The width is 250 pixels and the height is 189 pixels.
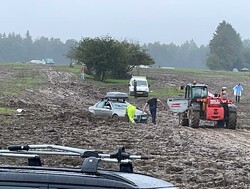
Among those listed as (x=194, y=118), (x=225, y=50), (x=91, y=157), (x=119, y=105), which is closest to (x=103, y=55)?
(x=119, y=105)

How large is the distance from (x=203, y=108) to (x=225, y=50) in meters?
127

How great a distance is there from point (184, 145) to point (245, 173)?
626cm

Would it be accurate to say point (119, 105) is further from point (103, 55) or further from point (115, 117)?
point (103, 55)

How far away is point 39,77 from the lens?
243 ft

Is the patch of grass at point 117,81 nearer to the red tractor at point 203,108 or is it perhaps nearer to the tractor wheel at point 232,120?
the red tractor at point 203,108

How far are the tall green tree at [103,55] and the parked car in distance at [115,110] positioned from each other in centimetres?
3461

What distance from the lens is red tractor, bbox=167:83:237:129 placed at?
101 ft

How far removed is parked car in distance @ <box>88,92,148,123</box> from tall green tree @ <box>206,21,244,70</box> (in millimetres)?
116939

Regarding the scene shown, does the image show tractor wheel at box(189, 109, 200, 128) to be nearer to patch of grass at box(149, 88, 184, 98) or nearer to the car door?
the car door

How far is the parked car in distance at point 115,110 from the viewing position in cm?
3384

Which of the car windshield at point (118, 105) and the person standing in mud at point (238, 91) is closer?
the car windshield at point (118, 105)

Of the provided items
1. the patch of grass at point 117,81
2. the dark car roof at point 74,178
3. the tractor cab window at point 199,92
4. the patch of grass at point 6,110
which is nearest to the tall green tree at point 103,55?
the patch of grass at point 117,81

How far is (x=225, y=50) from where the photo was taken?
15675 cm

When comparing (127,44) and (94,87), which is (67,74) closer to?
(127,44)
